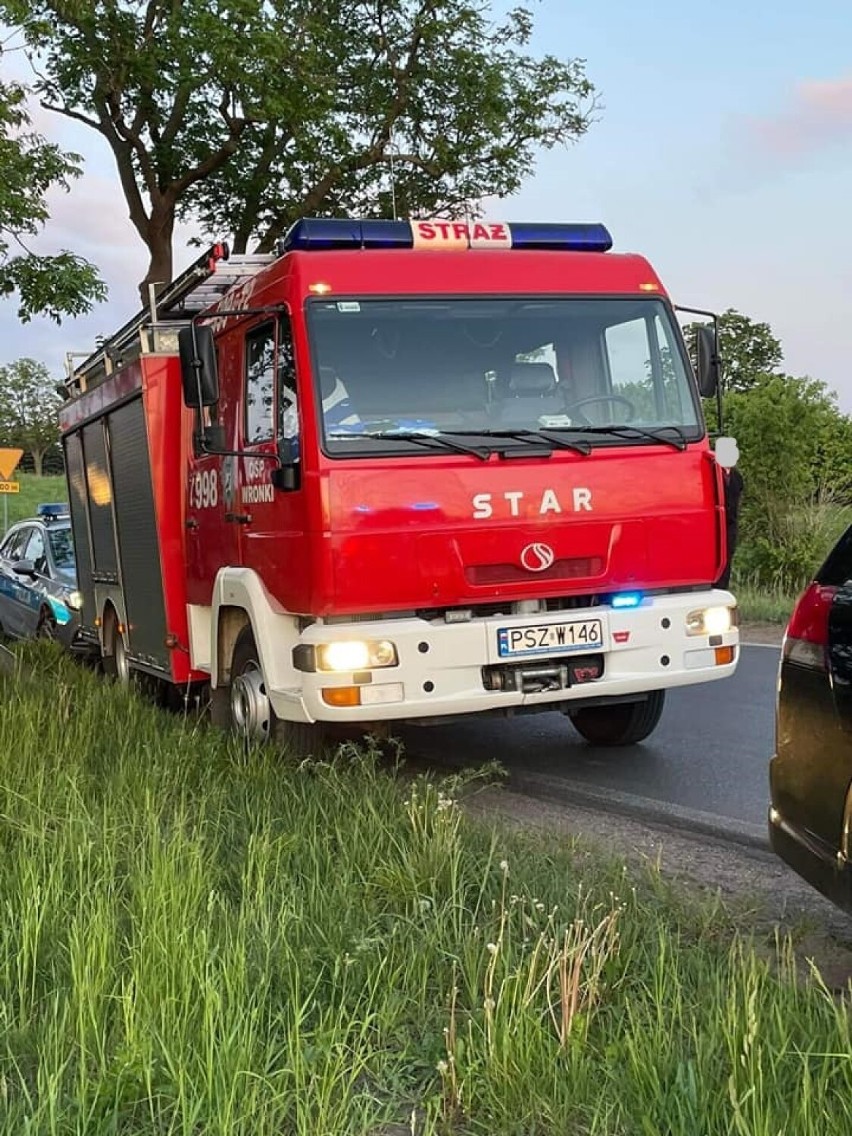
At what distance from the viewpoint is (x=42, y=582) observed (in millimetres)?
13070

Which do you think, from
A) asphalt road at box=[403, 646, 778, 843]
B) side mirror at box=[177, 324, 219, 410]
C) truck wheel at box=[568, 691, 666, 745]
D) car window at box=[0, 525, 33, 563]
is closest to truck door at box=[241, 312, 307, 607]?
side mirror at box=[177, 324, 219, 410]

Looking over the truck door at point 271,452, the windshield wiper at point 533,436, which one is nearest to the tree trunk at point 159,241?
the truck door at point 271,452

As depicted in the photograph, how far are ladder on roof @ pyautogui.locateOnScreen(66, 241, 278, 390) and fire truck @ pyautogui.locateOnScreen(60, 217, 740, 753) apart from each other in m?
0.39

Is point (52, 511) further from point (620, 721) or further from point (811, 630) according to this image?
point (811, 630)

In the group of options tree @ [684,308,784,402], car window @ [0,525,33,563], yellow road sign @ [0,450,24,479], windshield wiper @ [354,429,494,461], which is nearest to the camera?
windshield wiper @ [354,429,494,461]

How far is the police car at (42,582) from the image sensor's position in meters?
12.2

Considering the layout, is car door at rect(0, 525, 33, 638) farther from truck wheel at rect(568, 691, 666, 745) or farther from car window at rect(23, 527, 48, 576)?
truck wheel at rect(568, 691, 666, 745)

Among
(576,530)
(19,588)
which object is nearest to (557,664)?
(576,530)

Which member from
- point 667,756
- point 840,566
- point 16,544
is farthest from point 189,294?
point 16,544

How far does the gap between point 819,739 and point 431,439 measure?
2.83 m

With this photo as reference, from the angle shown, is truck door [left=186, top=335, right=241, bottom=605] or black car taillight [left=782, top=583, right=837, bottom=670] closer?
black car taillight [left=782, top=583, right=837, bottom=670]

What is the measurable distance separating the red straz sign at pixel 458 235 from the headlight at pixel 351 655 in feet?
7.28

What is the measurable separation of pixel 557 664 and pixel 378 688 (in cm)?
94

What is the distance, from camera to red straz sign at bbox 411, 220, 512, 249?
633cm
